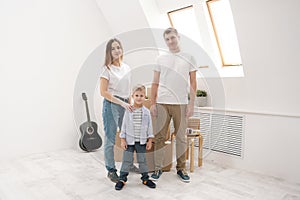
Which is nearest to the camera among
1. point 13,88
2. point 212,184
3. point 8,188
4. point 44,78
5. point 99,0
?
point 8,188

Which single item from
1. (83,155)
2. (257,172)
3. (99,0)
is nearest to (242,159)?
(257,172)

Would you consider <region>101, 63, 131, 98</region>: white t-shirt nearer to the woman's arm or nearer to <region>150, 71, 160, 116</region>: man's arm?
the woman's arm

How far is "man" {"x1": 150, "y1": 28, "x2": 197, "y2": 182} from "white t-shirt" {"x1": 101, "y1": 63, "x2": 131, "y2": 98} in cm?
27

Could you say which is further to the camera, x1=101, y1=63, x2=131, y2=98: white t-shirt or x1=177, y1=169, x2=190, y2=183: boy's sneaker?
x1=177, y1=169, x2=190, y2=183: boy's sneaker

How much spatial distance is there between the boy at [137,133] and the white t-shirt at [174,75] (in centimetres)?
25

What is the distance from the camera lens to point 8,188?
6.88ft

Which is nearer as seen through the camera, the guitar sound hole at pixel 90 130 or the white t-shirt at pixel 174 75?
the white t-shirt at pixel 174 75

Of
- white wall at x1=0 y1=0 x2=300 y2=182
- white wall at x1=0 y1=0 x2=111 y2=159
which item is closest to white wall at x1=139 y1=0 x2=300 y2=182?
white wall at x1=0 y1=0 x2=300 y2=182

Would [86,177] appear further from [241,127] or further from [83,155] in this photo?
[241,127]

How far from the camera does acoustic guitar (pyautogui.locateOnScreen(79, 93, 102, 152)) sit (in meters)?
A: 3.18

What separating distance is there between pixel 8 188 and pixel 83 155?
106 centimetres

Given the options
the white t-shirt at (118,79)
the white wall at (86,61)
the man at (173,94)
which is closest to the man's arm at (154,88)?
the man at (173,94)

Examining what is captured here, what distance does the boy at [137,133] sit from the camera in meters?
2.10

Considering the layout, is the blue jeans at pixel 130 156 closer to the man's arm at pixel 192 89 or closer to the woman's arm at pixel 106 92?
the woman's arm at pixel 106 92
